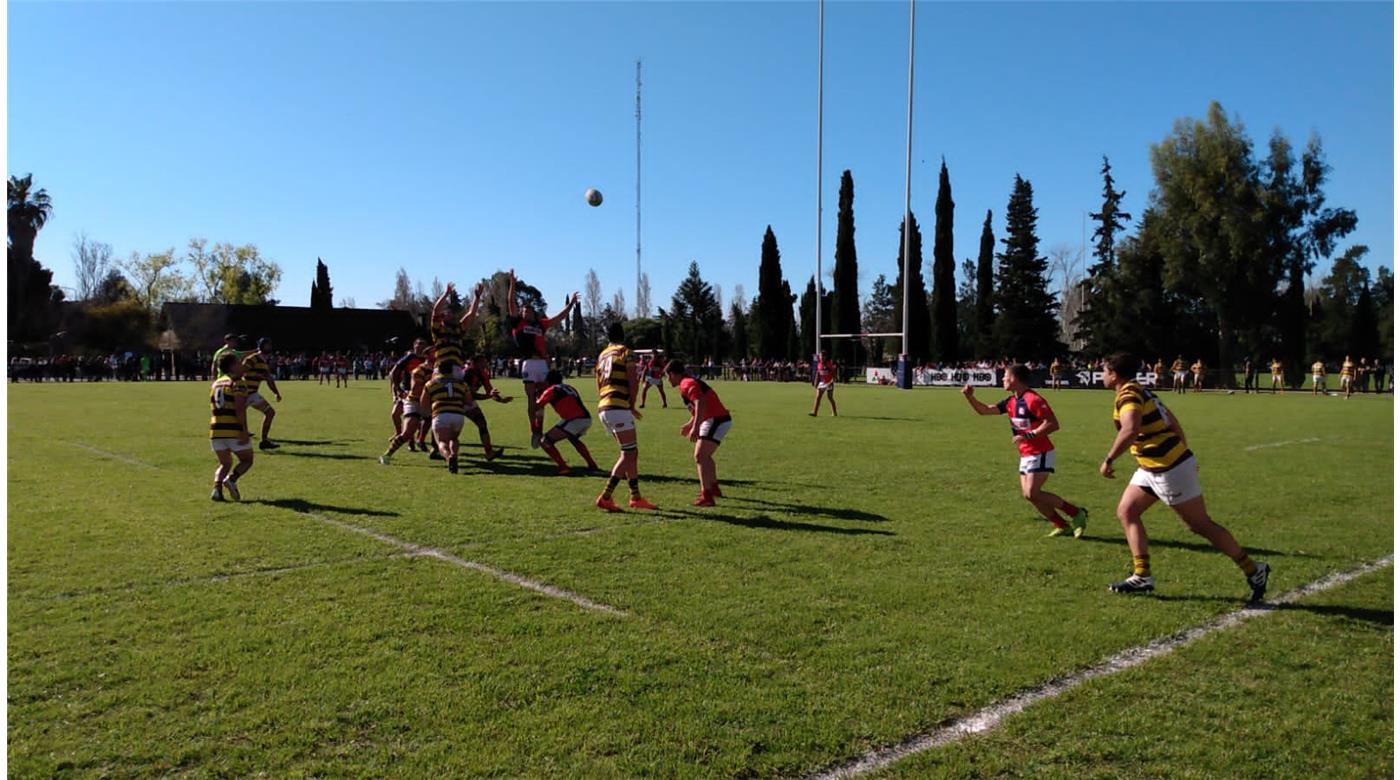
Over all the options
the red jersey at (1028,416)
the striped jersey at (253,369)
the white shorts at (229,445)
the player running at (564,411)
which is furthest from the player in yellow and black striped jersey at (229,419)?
the red jersey at (1028,416)

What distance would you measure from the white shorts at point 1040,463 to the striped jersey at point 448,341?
7.70m

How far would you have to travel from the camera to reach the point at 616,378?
993cm

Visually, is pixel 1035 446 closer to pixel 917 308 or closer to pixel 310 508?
pixel 310 508

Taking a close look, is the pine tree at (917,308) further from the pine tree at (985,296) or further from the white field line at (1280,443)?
the white field line at (1280,443)

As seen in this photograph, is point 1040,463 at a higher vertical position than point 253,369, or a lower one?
lower

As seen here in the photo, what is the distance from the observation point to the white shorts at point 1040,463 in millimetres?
8391

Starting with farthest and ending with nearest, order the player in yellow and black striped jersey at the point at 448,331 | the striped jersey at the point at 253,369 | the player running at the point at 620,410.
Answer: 1. the striped jersey at the point at 253,369
2. the player in yellow and black striped jersey at the point at 448,331
3. the player running at the point at 620,410

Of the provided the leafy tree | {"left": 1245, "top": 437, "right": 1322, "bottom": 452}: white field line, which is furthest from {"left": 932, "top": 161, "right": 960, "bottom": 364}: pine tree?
{"left": 1245, "top": 437, "right": 1322, "bottom": 452}: white field line

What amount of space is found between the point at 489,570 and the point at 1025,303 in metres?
61.3

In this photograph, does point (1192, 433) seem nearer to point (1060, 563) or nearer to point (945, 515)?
point (945, 515)

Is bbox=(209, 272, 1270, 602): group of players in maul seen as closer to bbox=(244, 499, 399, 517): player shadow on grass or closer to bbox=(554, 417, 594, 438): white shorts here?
bbox=(554, 417, 594, 438): white shorts

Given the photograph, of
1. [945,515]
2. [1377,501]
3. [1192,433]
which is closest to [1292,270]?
[1192,433]

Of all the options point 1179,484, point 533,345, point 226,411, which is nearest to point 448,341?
point 533,345

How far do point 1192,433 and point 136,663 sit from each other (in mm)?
19128
